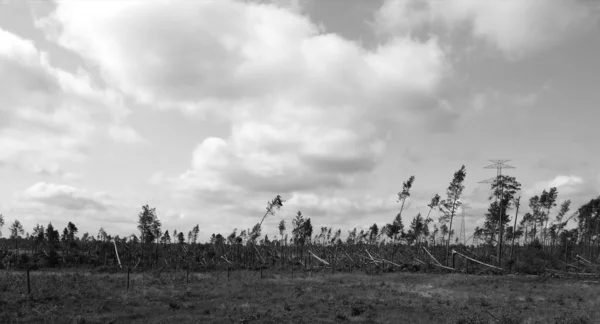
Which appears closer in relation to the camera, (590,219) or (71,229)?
(590,219)

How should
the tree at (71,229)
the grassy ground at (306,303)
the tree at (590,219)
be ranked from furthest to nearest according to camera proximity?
1. the tree at (71,229)
2. the tree at (590,219)
3. the grassy ground at (306,303)

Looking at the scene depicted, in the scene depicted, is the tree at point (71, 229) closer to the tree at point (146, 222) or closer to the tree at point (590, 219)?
the tree at point (146, 222)

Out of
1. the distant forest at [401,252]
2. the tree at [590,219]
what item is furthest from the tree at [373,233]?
the tree at [590,219]

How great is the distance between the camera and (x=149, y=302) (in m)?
30.4

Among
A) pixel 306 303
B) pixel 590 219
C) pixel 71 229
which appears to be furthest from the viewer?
pixel 71 229

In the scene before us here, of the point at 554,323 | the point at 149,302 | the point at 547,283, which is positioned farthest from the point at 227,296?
the point at 547,283

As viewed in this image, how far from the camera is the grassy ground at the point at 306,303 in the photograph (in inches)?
971

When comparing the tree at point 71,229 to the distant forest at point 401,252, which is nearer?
the distant forest at point 401,252

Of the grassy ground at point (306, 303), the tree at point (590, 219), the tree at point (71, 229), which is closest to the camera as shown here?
the grassy ground at point (306, 303)

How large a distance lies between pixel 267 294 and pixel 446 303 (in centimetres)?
1490

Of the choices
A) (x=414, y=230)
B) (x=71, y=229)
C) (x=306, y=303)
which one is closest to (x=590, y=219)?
(x=414, y=230)

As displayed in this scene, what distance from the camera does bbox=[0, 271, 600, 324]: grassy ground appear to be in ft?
80.9

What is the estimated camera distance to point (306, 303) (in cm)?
3102

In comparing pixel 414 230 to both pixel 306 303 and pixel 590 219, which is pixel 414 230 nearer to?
pixel 590 219
